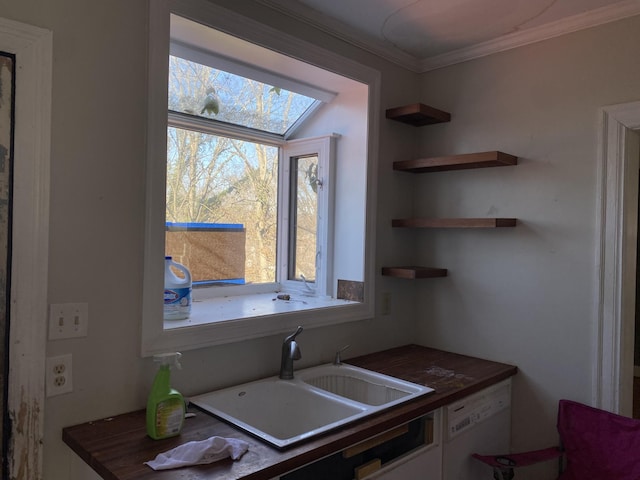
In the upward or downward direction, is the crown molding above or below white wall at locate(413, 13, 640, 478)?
above

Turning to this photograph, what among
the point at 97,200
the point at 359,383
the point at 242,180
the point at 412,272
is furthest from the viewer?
the point at 242,180

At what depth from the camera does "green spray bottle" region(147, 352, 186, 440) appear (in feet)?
4.46

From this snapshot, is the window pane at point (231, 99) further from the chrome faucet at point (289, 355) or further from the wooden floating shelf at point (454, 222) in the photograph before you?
the chrome faucet at point (289, 355)

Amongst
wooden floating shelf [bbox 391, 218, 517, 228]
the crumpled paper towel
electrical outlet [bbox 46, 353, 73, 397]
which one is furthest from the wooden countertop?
wooden floating shelf [bbox 391, 218, 517, 228]

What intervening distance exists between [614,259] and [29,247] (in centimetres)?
212

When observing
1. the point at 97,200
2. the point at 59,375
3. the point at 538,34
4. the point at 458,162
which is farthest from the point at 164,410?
the point at 538,34

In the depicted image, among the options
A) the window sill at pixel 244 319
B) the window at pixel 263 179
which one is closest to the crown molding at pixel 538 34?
the window at pixel 263 179

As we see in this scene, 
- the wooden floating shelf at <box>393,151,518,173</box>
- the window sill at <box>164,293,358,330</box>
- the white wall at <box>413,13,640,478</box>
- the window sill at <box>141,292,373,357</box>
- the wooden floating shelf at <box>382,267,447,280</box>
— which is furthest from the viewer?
the wooden floating shelf at <box>382,267,447,280</box>

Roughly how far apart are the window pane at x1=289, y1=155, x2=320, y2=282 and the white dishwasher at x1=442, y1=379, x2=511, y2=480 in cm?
101

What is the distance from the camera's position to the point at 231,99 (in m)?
2.31

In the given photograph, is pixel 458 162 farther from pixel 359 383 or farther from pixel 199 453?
pixel 199 453

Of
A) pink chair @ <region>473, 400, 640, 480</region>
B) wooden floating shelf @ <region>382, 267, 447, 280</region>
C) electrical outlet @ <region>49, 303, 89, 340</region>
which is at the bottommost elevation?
pink chair @ <region>473, 400, 640, 480</region>

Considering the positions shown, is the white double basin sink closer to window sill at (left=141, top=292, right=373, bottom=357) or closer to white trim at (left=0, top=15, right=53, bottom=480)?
window sill at (left=141, top=292, right=373, bottom=357)

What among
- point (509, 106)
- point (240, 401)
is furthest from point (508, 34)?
Answer: point (240, 401)
